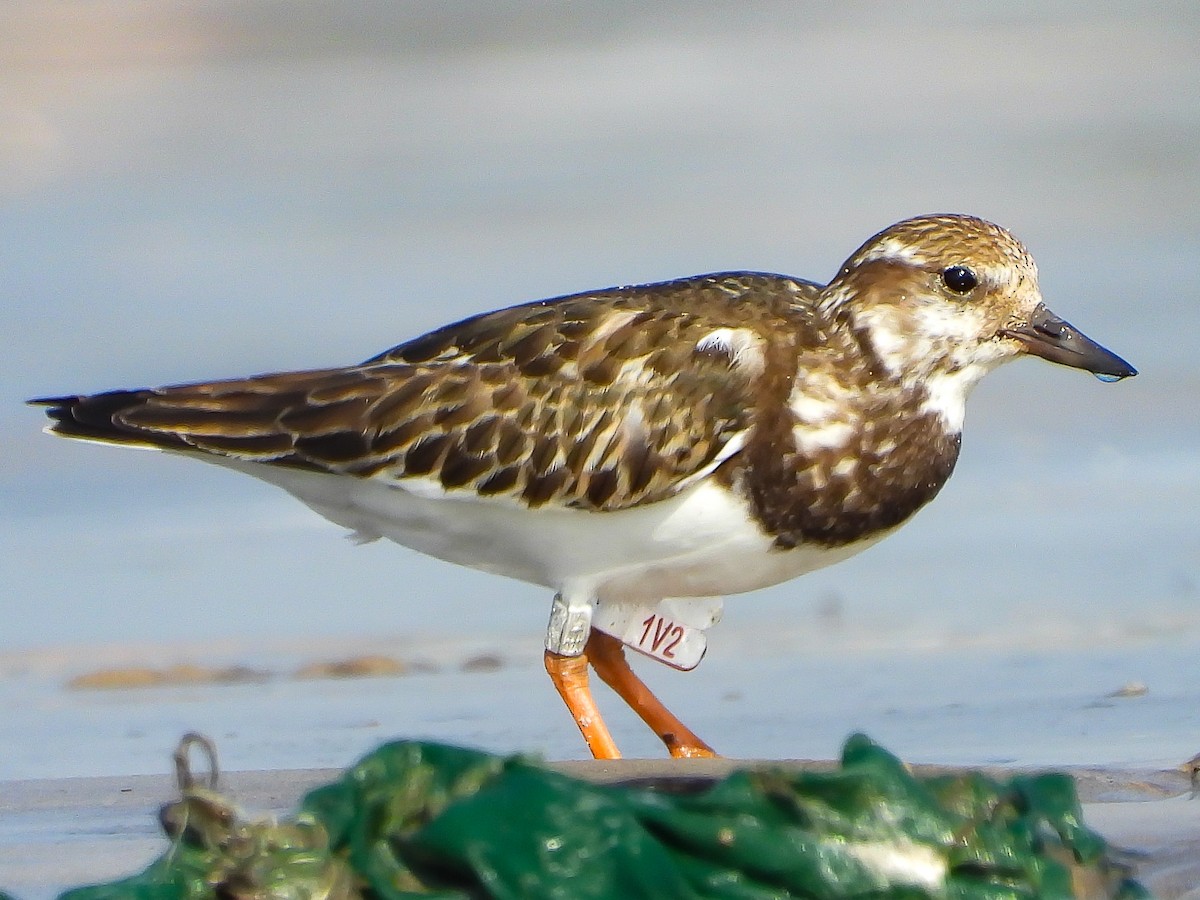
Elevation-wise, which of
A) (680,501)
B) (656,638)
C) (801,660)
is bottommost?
(801,660)

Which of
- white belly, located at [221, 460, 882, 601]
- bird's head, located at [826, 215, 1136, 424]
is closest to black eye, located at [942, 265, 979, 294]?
bird's head, located at [826, 215, 1136, 424]

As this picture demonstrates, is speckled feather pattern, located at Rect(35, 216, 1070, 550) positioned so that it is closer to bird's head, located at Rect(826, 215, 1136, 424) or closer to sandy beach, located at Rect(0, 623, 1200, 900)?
bird's head, located at Rect(826, 215, 1136, 424)

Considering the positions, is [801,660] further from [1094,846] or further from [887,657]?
[1094,846]

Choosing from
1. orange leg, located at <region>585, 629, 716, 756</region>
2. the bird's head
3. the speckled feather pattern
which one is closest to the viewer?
the speckled feather pattern

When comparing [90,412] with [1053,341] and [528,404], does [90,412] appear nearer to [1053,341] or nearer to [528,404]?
[528,404]

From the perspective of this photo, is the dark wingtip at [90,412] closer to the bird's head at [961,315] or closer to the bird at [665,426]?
the bird at [665,426]

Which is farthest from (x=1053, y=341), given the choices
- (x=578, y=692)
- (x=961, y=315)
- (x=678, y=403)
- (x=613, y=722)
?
(x=613, y=722)

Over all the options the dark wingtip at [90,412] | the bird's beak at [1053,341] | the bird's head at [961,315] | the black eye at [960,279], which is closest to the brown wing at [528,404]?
the dark wingtip at [90,412]

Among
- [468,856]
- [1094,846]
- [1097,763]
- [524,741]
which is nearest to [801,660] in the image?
[524,741]
